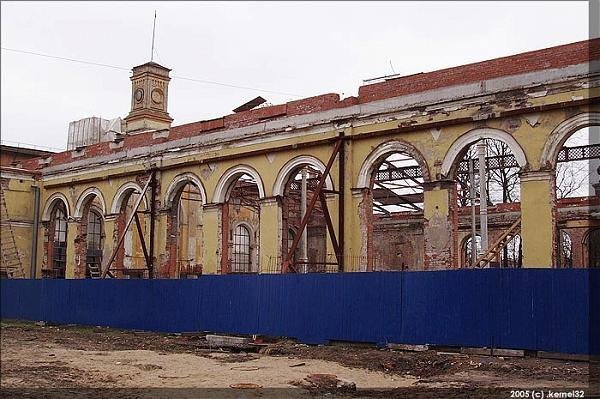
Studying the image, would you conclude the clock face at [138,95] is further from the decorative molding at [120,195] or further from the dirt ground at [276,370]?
the dirt ground at [276,370]

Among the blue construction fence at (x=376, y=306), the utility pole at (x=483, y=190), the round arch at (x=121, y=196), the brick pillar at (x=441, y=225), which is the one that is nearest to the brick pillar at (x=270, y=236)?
the blue construction fence at (x=376, y=306)

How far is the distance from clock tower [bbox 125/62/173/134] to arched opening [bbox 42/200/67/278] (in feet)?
17.5

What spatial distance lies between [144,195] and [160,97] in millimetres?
10672

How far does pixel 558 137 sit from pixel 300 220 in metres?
14.2

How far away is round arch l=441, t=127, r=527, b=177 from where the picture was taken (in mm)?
16203

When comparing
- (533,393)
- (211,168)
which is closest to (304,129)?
(211,168)

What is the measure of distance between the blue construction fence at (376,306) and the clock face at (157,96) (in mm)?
13373

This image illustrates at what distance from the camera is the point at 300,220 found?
2841 centimetres

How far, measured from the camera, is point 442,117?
683 inches

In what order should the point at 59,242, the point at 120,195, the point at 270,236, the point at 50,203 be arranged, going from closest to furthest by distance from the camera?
the point at 270,236 < the point at 120,195 < the point at 50,203 < the point at 59,242

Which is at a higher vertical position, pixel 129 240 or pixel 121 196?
pixel 121 196

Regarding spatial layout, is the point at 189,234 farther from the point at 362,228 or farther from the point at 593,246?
the point at 593,246

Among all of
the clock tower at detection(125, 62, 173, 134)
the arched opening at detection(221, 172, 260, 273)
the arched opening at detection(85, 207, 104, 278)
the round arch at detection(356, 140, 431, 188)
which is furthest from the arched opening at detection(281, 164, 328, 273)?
the arched opening at detection(85, 207, 104, 278)

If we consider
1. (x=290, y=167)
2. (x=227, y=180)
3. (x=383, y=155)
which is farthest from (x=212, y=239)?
(x=383, y=155)
